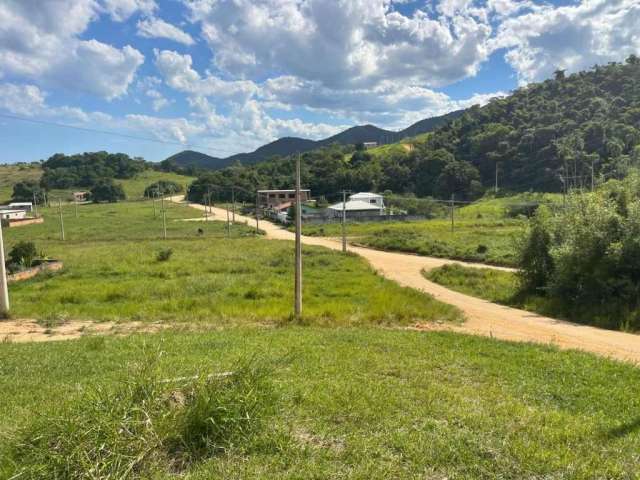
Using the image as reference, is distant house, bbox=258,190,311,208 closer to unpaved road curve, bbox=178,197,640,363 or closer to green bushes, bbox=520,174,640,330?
unpaved road curve, bbox=178,197,640,363

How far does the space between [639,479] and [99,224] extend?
68.5 m

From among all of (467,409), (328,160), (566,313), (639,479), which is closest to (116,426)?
(467,409)

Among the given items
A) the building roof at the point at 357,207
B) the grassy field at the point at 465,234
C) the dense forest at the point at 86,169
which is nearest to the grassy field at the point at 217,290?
the grassy field at the point at 465,234

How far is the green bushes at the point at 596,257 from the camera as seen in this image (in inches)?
571

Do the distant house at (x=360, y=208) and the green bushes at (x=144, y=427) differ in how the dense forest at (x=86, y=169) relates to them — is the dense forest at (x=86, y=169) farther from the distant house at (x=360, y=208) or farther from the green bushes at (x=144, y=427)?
the green bushes at (x=144, y=427)

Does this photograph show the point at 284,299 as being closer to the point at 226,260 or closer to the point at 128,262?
the point at 226,260

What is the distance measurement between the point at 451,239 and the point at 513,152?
4772 cm

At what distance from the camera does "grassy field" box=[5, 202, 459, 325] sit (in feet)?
48.5

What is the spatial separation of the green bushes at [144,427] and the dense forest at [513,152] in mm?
64008

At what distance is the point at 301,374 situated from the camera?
7.42m

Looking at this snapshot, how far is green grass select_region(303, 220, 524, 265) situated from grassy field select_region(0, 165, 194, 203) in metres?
82.0

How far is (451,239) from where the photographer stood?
41750mm

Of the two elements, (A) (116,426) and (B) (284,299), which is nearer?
(A) (116,426)

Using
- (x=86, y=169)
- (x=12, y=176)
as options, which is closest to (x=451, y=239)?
(x=86, y=169)
